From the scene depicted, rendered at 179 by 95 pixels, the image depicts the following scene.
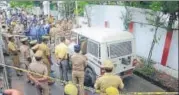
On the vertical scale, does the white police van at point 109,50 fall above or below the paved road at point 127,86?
above

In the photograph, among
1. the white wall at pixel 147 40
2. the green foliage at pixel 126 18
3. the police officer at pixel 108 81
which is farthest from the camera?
the green foliage at pixel 126 18

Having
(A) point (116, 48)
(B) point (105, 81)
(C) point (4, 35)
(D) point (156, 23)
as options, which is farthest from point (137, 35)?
(B) point (105, 81)

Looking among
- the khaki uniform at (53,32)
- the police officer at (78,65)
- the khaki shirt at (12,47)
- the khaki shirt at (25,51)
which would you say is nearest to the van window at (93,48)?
the police officer at (78,65)

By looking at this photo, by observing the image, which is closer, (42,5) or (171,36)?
(171,36)

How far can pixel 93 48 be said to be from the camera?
8.83 meters

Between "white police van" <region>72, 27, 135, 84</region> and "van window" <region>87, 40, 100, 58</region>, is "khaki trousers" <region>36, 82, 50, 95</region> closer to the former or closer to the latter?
"white police van" <region>72, 27, 135, 84</region>

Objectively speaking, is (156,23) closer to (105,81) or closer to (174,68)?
(174,68)

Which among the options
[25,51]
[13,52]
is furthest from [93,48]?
[13,52]

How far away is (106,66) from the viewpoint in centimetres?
564

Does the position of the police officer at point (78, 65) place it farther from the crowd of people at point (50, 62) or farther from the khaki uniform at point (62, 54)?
the khaki uniform at point (62, 54)

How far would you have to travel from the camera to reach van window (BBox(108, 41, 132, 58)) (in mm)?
8688

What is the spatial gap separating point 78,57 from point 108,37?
145 centimetres

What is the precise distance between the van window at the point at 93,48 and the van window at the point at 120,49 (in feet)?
1.21

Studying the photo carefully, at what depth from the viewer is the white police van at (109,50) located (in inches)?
336
